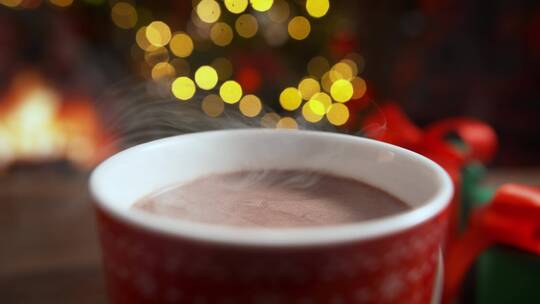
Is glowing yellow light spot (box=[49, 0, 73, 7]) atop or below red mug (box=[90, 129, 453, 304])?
below

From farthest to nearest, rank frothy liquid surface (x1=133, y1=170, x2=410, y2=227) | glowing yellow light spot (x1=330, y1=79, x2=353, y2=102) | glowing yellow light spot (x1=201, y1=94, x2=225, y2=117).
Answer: glowing yellow light spot (x1=330, y1=79, x2=353, y2=102), glowing yellow light spot (x1=201, y1=94, x2=225, y2=117), frothy liquid surface (x1=133, y1=170, x2=410, y2=227)

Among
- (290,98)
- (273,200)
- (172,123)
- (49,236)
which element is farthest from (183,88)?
(273,200)

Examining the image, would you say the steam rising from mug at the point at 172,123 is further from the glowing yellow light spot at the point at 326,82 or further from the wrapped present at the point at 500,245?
the glowing yellow light spot at the point at 326,82

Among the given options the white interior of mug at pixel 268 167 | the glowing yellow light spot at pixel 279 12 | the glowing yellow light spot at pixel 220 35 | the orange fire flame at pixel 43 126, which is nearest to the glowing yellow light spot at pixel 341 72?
the glowing yellow light spot at pixel 279 12

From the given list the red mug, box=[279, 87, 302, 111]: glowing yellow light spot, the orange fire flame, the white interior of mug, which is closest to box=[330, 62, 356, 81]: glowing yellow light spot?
box=[279, 87, 302, 111]: glowing yellow light spot

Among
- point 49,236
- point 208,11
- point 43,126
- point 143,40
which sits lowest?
point 49,236

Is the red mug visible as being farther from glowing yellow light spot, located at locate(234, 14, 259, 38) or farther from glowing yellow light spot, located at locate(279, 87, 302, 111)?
glowing yellow light spot, located at locate(279, 87, 302, 111)

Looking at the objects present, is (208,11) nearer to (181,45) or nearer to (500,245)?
(181,45)
